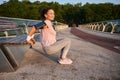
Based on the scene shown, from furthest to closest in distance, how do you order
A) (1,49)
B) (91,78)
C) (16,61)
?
1. (16,61)
2. (1,49)
3. (91,78)

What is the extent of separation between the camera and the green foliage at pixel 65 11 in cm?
8644

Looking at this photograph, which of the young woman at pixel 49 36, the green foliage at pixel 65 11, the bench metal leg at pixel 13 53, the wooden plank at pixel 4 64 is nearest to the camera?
the wooden plank at pixel 4 64

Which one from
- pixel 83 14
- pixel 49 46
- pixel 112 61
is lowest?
pixel 83 14

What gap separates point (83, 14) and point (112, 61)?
12536 centimetres

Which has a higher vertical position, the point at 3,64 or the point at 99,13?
the point at 3,64

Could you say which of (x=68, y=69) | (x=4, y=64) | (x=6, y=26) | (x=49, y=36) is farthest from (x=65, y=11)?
(x=4, y=64)

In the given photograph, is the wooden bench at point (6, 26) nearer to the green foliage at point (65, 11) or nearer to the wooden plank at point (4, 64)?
the wooden plank at point (4, 64)

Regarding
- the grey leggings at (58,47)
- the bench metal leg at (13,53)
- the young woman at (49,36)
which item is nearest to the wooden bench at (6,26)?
the bench metal leg at (13,53)

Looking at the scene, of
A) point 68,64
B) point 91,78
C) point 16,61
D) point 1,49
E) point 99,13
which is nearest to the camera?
point 91,78

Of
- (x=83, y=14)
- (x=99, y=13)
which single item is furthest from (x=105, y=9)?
(x=83, y=14)

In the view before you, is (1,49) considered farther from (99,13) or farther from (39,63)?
(99,13)

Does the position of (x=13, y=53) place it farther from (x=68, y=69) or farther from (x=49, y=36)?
(x=68, y=69)

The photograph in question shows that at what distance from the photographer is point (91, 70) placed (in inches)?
211

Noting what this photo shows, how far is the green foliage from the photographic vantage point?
284ft
